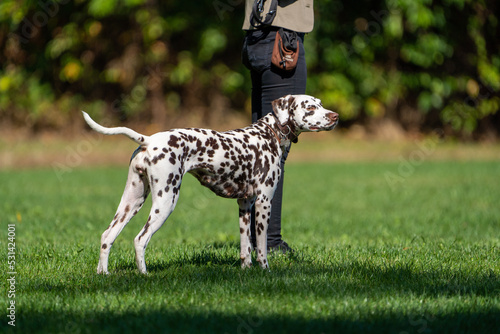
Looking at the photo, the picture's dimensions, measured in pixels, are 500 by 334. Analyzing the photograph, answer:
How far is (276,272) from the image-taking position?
5312 mm

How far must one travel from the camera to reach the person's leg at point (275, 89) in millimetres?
6227

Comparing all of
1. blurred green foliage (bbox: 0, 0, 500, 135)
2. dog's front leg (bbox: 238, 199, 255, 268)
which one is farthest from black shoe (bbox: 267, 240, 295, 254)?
blurred green foliage (bbox: 0, 0, 500, 135)

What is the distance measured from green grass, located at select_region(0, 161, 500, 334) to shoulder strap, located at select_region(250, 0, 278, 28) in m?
2.11

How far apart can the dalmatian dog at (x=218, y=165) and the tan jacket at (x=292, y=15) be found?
0.88 metres

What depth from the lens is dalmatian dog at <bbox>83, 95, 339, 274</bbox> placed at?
4.91 metres

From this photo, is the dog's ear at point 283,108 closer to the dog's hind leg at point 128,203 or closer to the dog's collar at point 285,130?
the dog's collar at point 285,130

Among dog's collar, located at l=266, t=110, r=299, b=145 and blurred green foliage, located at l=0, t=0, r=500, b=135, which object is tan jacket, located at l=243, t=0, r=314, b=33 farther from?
blurred green foliage, located at l=0, t=0, r=500, b=135

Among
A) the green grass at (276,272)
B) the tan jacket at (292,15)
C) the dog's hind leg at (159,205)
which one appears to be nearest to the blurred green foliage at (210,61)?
the green grass at (276,272)

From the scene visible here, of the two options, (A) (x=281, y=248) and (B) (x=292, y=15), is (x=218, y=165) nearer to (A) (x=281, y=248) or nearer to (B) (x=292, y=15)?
(A) (x=281, y=248)

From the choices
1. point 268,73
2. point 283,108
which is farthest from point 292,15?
point 283,108

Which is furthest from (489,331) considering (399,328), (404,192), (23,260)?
(404,192)

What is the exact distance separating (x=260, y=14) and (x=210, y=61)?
14.2 meters

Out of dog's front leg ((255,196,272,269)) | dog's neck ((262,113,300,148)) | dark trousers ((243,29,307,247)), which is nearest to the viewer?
dog's front leg ((255,196,272,269))

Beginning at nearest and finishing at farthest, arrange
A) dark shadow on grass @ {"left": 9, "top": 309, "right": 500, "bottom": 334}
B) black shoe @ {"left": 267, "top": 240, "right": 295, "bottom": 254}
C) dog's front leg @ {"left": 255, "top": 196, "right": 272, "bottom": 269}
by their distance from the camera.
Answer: dark shadow on grass @ {"left": 9, "top": 309, "right": 500, "bottom": 334}, dog's front leg @ {"left": 255, "top": 196, "right": 272, "bottom": 269}, black shoe @ {"left": 267, "top": 240, "right": 295, "bottom": 254}
